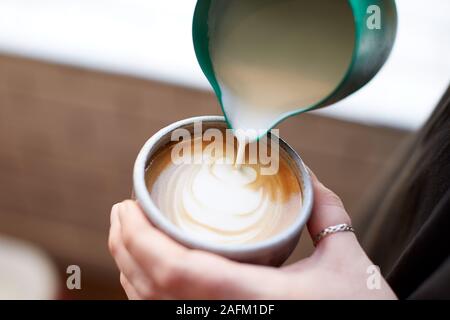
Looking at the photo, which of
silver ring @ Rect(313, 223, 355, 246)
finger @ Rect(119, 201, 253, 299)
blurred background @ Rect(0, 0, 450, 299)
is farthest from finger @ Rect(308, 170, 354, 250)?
blurred background @ Rect(0, 0, 450, 299)

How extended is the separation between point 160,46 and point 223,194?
2.47ft

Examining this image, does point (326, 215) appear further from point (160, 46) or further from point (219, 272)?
point (160, 46)

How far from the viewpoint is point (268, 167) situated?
2.29 ft

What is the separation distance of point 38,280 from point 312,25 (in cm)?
109

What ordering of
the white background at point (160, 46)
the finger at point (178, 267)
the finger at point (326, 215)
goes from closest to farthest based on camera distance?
the finger at point (178, 267) → the finger at point (326, 215) → the white background at point (160, 46)

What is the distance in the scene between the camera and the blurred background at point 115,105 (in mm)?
1237

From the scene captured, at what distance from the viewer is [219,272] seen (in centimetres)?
49

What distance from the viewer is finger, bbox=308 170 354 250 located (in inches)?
23.4

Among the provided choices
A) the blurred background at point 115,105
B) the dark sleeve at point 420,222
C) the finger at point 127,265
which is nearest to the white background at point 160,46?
the blurred background at point 115,105

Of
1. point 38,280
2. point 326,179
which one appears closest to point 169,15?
point 326,179

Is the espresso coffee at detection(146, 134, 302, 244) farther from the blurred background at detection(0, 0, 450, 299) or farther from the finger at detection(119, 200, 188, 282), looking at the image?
the blurred background at detection(0, 0, 450, 299)

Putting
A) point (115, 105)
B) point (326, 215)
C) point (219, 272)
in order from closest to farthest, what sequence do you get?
point (219, 272) → point (326, 215) → point (115, 105)

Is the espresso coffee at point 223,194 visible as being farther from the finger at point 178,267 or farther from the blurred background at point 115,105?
the blurred background at point 115,105

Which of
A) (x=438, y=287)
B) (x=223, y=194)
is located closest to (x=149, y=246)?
(x=223, y=194)
